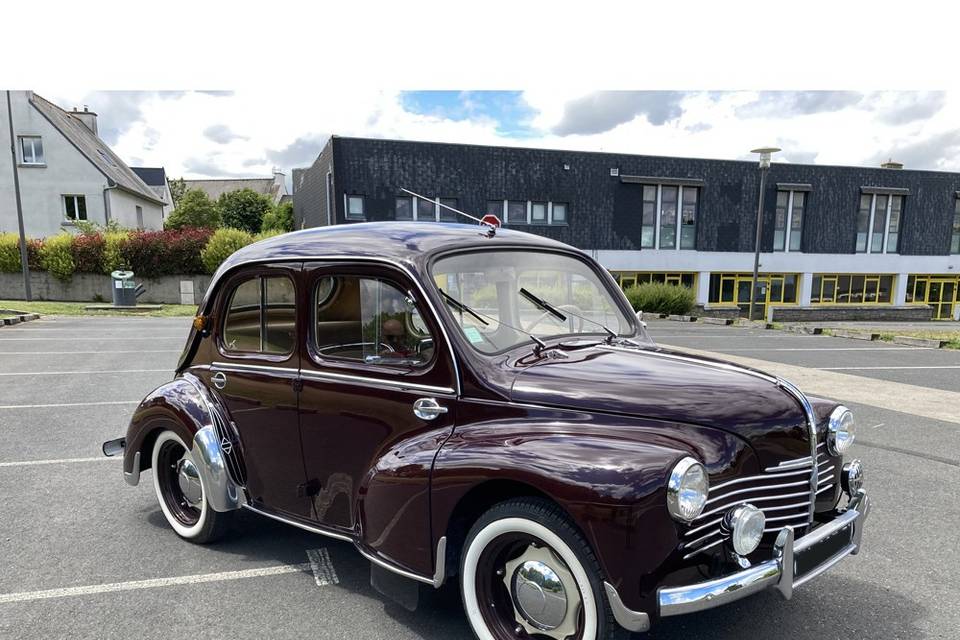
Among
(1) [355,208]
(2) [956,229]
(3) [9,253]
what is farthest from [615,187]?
(3) [9,253]

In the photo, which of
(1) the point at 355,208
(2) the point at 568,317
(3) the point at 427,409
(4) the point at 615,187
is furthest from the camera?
(4) the point at 615,187

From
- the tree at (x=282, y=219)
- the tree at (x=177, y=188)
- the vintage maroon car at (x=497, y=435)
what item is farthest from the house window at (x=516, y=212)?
the tree at (x=177, y=188)

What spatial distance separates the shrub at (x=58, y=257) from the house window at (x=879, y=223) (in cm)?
3816

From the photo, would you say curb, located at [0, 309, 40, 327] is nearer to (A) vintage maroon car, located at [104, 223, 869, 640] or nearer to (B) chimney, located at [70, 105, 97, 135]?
(A) vintage maroon car, located at [104, 223, 869, 640]

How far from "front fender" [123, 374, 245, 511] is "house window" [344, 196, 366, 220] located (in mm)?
22162

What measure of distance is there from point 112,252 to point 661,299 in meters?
22.3

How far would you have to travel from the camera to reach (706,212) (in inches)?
1176

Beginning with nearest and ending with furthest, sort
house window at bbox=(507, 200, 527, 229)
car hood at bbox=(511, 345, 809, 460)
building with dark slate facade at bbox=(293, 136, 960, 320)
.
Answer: car hood at bbox=(511, 345, 809, 460) < building with dark slate facade at bbox=(293, 136, 960, 320) < house window at bbox=(507, 200, 527, 229)

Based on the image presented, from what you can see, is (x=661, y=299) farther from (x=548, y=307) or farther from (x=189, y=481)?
(x=189, y=481)

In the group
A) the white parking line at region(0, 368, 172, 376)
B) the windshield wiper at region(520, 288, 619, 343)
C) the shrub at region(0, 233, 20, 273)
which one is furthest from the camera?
the shrub at region(0, 233, 20, 273)

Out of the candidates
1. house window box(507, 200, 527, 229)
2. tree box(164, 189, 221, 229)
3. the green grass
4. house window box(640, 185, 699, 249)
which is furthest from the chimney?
house window box(640, 185, 699, 249)

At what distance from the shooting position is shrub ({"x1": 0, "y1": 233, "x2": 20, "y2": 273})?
23.2 metres

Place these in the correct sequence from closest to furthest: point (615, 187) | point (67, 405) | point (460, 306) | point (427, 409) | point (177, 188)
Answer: point (427, 409)
point (460, 306)
point (67, 405)
point (615, 187)
point (177, 188)

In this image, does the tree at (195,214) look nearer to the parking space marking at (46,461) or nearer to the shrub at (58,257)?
the shrub at (58,257)
